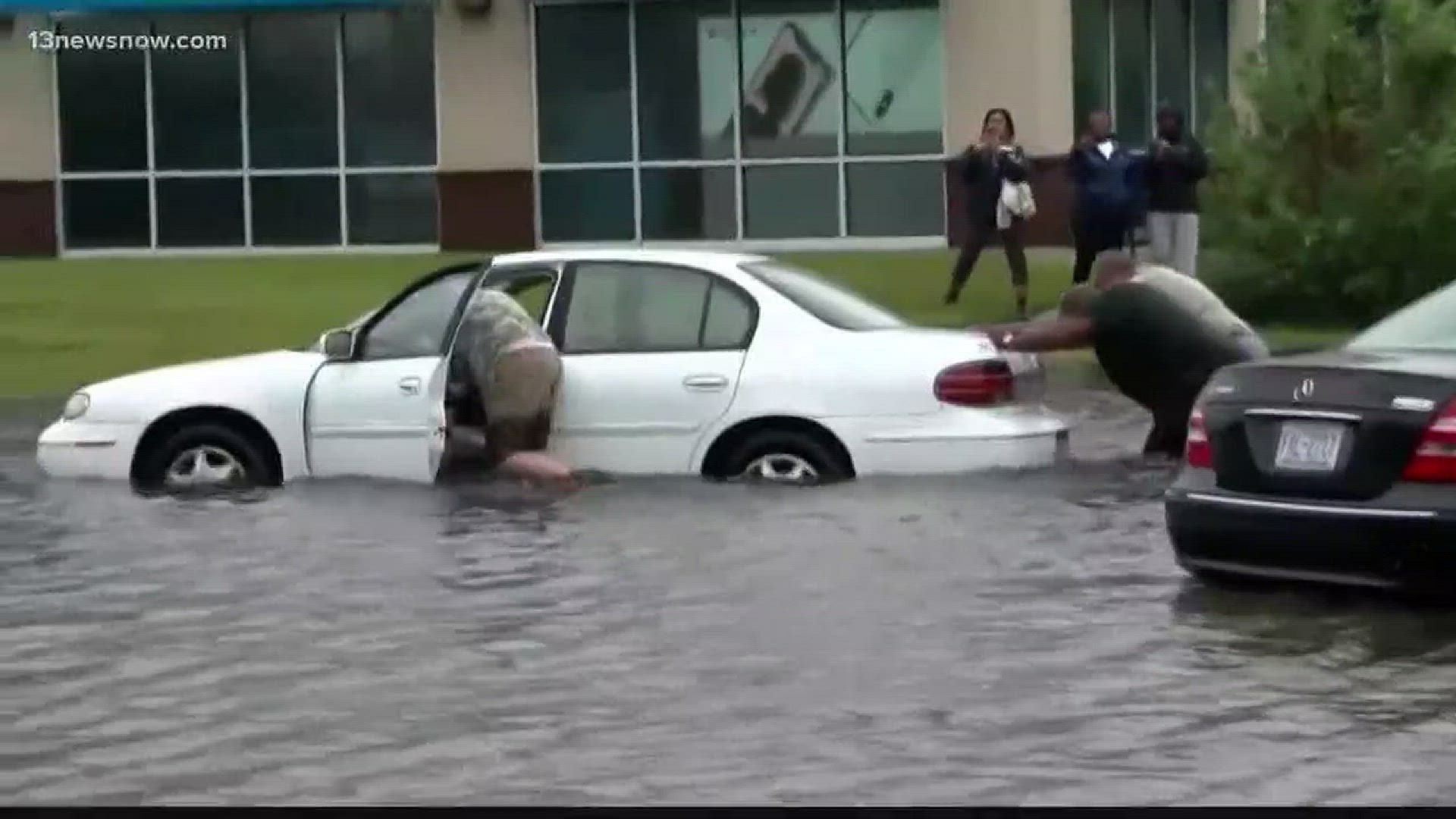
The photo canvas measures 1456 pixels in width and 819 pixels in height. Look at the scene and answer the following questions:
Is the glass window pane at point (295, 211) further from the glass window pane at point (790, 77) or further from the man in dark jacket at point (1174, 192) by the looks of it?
the man in dark jacket at point (1174, 192)

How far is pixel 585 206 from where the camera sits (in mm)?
37312

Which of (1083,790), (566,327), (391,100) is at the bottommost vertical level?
(1083,790)

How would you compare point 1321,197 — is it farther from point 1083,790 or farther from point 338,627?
point 1083,790

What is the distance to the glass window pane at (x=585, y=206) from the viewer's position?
37188 mm

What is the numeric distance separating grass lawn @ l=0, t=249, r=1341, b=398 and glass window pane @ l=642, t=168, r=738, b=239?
2202mm

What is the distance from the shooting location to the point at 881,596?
12.0 metres

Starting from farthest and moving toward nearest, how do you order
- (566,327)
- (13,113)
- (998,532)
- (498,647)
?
(13,113)
(566,327)
(998,532)
(498,647)

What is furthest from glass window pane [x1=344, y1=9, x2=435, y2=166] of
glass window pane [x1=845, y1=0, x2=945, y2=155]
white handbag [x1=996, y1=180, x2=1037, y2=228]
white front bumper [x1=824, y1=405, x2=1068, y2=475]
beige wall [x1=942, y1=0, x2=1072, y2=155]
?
white front bumper [x1=824, y1=405, x2=1068, y2=475]

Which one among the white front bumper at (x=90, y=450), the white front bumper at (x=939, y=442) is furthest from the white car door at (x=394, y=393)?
the white front bumper at (x=939, y=442)

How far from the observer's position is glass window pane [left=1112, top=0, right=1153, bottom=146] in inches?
1486

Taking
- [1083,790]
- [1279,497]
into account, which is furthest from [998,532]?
[1083,790]

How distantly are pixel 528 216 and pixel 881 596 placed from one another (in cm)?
2558

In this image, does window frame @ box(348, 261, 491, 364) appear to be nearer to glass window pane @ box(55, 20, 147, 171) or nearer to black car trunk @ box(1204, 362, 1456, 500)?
black car trunk @ box(1204, 362, 1456, 500)

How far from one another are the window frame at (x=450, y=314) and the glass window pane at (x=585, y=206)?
21.7 metres
